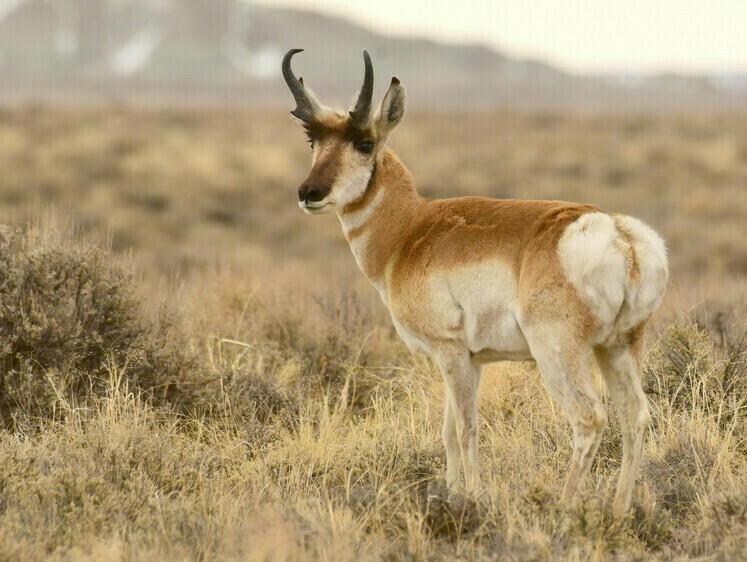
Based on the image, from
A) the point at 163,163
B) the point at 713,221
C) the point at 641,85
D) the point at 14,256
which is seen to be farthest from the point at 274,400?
the point at 641,85

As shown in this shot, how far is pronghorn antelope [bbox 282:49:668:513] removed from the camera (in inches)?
211

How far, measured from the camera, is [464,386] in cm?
589

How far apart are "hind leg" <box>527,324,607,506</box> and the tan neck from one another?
1.33m

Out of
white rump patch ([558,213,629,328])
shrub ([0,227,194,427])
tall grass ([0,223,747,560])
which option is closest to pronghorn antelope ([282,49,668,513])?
white rump patch ([558,213,629,328])

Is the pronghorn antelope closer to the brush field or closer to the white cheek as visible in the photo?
the white cheek

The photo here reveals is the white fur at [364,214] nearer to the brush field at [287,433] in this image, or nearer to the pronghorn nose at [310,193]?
the pronghorn nose at [310,193]

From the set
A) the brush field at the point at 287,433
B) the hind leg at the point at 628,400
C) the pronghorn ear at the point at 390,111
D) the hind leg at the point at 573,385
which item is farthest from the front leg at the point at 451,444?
the pronghorn ear at the point at 390,111

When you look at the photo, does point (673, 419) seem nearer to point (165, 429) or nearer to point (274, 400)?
point (274, 400)

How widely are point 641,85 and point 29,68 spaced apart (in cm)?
10106

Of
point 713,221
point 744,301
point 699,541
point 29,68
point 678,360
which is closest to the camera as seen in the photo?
point 699,541

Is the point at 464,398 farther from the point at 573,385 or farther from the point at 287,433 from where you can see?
the point at 287,433

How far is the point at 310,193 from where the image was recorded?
20.3 ft

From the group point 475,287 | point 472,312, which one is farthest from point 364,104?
point 472,312

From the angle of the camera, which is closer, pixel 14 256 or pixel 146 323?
pixel 14 256
